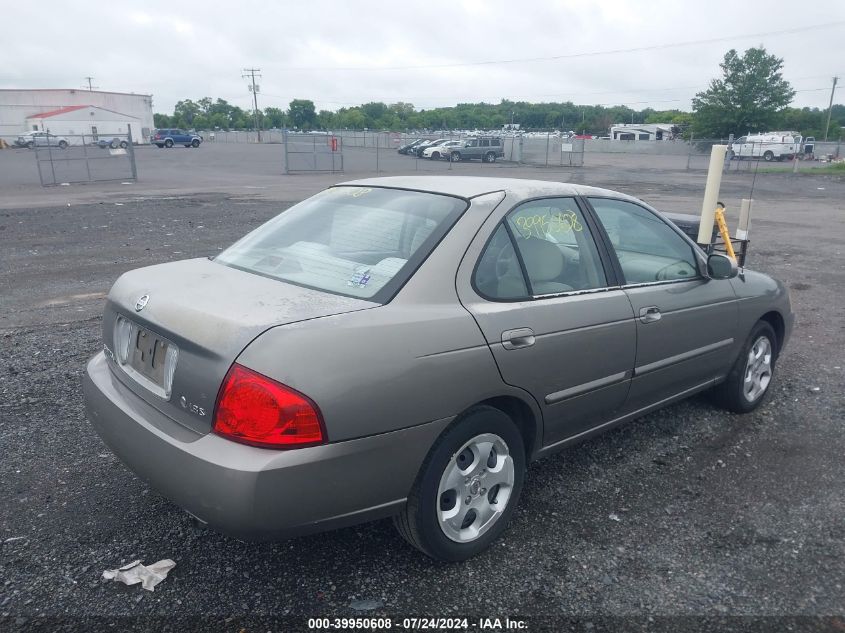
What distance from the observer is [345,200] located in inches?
146

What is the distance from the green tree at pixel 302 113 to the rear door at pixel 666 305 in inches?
5013

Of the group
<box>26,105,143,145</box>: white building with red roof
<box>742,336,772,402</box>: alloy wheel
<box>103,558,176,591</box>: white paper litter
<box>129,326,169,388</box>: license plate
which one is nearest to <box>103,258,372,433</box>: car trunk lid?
<box>129,326,169,388</box>: license plate

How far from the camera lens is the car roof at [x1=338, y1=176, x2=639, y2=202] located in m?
3.40

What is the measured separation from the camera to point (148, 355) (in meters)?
2.89

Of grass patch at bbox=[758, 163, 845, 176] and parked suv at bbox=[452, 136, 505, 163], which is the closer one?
grass patch at bbox=[758, 163, 845, 176]

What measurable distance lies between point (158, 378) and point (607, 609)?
2.03 m

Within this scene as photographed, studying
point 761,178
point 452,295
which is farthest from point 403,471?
point 761,178

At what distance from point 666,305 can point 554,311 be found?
0.97m

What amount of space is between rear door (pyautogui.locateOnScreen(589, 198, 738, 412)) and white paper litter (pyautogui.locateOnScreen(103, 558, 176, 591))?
2.45 meters

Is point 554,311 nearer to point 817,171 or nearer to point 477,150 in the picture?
point 817,171

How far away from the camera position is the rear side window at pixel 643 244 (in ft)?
12.5

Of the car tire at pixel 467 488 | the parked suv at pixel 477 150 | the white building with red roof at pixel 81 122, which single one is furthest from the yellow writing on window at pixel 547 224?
the white building with red roof at pixel 81 122

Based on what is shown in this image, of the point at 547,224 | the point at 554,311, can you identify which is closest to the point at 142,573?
the point at 554,311

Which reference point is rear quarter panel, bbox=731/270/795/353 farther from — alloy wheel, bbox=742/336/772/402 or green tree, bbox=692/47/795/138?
green tree, bbox=692/47/795/138
